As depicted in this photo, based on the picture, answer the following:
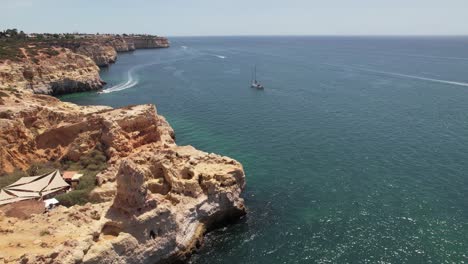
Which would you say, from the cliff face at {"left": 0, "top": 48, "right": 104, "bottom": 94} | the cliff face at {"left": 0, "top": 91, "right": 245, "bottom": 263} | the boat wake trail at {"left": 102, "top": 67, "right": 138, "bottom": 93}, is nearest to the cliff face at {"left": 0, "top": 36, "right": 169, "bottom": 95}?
the cliff face at {"left": 0, "top": 48, "right": 104, "bottom": 94}

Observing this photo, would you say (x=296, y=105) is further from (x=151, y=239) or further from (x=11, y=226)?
(x=11, y=226)

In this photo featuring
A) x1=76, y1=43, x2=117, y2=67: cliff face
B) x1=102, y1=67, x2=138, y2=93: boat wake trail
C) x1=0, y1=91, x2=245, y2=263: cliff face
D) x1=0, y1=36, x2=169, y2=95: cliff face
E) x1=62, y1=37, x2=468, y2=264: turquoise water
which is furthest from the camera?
x1=76, y1=43, x2=117, y2=67: cliff face

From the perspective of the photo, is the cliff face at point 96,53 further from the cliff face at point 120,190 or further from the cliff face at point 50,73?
the cliff face at point 120,190

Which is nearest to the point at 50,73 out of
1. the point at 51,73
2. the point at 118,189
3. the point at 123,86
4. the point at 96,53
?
the point at 51,73

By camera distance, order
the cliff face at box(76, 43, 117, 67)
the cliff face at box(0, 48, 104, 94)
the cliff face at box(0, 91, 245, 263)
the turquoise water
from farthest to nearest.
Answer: the cliff face at box(76, 43, 117, 67)
the cliff face at box(0, 48, 104, 94)
the turquoise water
the cliff face at box(0, 91, 245, 263)

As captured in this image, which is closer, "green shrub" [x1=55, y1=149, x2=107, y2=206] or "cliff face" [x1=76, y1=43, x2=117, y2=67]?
"green shrub" [x1=55, y1=149, x2=107, y2=206]

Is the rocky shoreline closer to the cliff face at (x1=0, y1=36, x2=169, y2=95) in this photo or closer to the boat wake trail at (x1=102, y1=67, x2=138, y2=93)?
the cliff face at (x1=0, y1=36, x2=169, y2=95)
